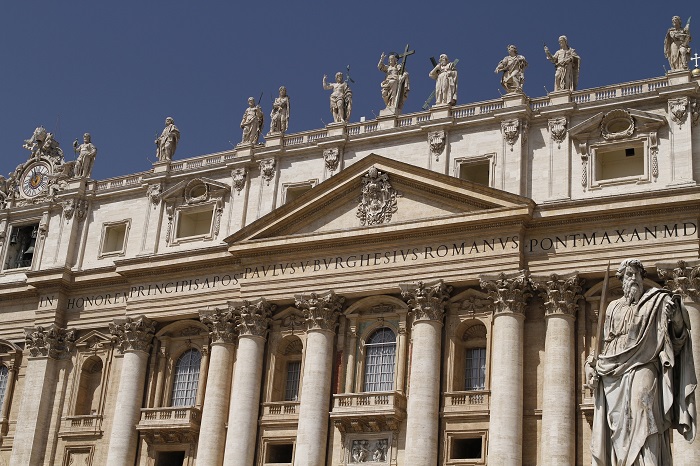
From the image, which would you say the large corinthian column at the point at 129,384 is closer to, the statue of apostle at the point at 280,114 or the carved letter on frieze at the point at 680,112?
the statue of apostle at the point at 280,114

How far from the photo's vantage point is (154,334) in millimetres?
39781

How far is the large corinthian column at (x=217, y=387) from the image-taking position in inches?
1425

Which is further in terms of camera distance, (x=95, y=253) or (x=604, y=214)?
(x=95, y=253)

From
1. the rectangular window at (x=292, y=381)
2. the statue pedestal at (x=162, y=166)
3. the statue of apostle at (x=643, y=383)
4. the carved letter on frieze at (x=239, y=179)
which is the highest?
the statue pedestal at (x=162, y=166)

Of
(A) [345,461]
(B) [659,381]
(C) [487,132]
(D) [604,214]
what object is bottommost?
(B) [659,381]

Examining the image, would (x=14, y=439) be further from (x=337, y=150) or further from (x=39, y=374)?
(x=337, y=150)

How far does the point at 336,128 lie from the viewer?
128ft

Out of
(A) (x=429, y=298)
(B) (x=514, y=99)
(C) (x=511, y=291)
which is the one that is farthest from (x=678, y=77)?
(A) (x=429, y=298)

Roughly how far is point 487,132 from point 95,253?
54.2ft

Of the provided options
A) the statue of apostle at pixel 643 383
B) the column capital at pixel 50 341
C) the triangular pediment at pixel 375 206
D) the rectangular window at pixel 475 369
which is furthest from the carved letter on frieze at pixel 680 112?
the column capital at pixel 50 341

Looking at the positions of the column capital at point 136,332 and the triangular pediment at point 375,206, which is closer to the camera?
the triangular pediment at point 375,206

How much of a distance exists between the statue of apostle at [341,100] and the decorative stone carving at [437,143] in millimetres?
3821

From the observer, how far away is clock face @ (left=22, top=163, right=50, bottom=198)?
46531mm

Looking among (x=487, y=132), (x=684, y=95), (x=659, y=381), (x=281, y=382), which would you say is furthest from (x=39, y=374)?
(x=659, y=381)
